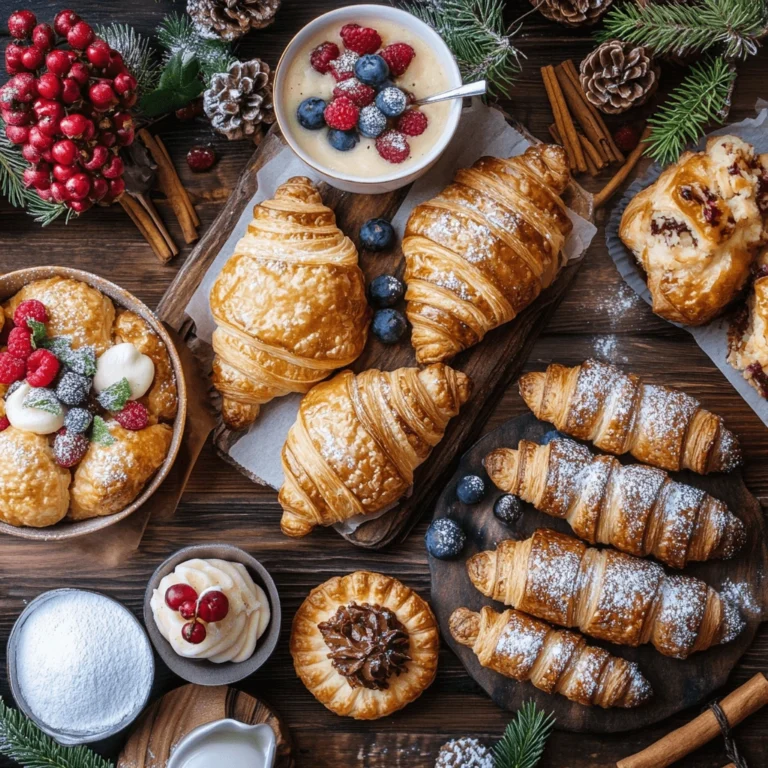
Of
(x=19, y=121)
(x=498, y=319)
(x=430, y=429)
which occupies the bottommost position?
(x=430, y=429)

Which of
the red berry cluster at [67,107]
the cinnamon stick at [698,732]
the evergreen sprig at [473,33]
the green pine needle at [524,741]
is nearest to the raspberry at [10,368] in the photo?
the red berry cluster at [67,107]

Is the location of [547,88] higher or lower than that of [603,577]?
higher

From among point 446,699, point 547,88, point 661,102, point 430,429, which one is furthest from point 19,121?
point 446,699

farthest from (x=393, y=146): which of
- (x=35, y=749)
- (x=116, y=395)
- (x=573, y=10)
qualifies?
(x=35, y=749)

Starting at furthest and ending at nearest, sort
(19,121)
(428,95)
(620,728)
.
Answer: (620,728) → (428,95) → (19,121)

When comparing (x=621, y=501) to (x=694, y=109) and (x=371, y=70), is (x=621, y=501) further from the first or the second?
(x=371, y=70)

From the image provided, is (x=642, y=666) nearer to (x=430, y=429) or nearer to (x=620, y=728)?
(x=620, y=728)

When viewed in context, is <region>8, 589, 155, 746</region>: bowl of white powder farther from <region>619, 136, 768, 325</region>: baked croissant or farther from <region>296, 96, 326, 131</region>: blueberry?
<region>619, 136, 768, 325</region>: baked croissant

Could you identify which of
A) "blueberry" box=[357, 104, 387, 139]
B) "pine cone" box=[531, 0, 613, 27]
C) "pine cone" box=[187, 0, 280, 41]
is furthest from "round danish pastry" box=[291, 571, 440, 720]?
"pine cone" box=[531, 0, 613, 27]
